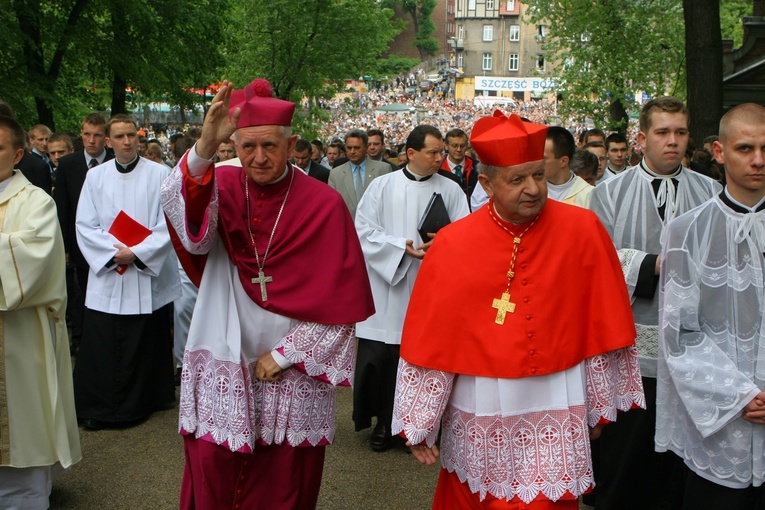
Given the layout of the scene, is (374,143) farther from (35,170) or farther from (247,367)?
(247,367)

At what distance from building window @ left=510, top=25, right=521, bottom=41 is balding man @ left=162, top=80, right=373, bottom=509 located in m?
106

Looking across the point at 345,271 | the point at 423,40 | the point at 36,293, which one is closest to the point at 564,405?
the point at 345,271

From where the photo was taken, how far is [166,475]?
6.49 metres

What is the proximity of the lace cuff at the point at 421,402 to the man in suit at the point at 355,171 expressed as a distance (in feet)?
23.7

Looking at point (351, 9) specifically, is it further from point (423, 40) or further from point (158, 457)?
point (423, 40)

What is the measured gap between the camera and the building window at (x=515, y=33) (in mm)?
107125

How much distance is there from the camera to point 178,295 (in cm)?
786

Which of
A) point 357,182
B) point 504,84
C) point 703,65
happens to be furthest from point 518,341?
point 504,84

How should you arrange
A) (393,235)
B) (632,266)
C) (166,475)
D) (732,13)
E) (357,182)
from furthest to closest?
(732,13)
(357,182)
(393,235)
(166,475)
(632,266)

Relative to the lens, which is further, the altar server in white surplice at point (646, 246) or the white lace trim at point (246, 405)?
the altar server in white surplice at point (646, 246)

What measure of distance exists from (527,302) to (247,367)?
4.57 feet

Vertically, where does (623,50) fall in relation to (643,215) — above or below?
above

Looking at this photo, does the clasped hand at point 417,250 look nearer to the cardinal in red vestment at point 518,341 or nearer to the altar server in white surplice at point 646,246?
the altar server in white surplice at point 646,246

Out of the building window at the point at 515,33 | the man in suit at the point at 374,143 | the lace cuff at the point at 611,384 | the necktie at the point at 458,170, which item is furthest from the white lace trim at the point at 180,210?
the building window at the point at 515,33
